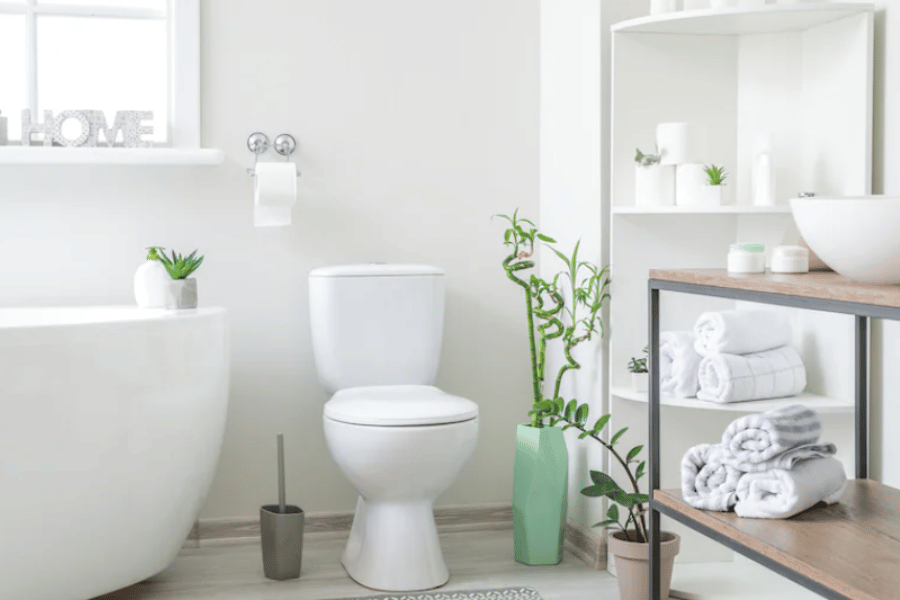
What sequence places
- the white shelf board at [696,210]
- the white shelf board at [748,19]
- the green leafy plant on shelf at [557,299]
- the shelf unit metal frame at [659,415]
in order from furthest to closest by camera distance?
1. the green leafy plant on shelf at [557,299]
2. the white shelf board at [696,210]
3. the white shelf board at [748,19]
4. the shelf unit metal frame at [659,415]

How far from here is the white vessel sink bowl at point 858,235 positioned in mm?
1331

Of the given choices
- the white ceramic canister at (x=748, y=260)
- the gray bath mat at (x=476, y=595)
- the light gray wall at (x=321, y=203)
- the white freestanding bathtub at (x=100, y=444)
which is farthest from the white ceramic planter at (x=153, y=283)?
the white ceramic canister at (x=748, y=260)

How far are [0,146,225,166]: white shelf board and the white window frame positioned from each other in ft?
0.34

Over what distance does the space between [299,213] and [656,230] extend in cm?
108

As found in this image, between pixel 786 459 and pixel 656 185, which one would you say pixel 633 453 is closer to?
pixel 656 185

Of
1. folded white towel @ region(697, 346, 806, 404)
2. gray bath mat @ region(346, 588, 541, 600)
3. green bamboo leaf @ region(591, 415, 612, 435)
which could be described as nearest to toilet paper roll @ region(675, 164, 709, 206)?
folded white towel @ region(697, 346, 806, 404)

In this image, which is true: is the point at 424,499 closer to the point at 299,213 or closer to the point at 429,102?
the point at 299,213

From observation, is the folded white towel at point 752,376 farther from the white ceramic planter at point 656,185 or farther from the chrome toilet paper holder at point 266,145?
the chrome toilet paper holder at point 266,145

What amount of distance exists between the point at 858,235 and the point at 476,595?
1.52 m

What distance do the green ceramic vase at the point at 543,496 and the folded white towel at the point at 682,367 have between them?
44 centimetres

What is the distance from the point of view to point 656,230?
104 inches

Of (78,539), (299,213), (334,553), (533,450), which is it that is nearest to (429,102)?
(299,213)

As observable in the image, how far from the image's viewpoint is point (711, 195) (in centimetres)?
245

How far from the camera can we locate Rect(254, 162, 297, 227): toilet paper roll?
282 centimetres
